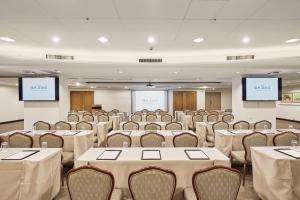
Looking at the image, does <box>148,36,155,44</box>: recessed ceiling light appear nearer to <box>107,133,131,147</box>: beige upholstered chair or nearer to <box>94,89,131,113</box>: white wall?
<box>107,133,131,147</box>: beige upholstered chair

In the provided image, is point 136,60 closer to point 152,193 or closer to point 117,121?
point 117,121

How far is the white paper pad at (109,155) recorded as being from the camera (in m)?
3.24

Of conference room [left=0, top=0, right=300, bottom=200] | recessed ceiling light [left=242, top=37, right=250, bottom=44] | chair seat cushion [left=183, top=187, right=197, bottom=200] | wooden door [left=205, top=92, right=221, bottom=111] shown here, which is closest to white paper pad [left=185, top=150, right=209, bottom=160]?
conference room [left=0, top=0, right=300, bottom=200]

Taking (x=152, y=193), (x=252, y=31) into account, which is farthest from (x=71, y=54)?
(x=152, y=193)

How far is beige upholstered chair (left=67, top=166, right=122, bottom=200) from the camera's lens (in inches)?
95.2

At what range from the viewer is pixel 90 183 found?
2.44 metres

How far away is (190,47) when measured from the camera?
6.14m

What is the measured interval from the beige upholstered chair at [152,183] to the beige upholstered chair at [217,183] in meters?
0.28

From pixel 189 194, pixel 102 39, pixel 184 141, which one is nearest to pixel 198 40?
pixel 102 39

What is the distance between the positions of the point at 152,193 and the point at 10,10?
11.4ft

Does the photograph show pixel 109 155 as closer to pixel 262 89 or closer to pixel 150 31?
pixel 150 31

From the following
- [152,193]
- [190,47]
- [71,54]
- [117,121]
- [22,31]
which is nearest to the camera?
[152,193]

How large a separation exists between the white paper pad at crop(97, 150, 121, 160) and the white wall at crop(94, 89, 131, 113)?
55.2 ft

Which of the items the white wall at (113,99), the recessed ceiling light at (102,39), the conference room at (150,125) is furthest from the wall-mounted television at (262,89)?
the white wall at (113,99)
